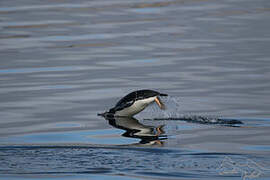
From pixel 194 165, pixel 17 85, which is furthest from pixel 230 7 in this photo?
pixel 194 165

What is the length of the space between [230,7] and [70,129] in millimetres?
18855

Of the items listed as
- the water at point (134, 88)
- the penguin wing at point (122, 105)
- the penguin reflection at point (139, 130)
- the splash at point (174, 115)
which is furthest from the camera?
the penguin wing at point (122, 105)

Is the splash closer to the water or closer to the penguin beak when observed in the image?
the water

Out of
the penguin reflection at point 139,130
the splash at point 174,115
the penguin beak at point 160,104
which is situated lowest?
the penguin reflection at point 139,130

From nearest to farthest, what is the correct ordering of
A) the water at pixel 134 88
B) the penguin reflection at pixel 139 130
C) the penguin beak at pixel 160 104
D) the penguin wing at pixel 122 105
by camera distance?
the water at pixel 134 88 → the penguin reflection at pixel 139 130 → the penguin beak at pixel 160 104 → the penguin wing at pixel 122 105

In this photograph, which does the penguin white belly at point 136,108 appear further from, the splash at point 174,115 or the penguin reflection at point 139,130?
the splash at point 174,115

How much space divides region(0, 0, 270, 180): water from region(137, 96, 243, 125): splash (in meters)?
0.04

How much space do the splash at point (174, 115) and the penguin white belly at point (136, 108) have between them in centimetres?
24

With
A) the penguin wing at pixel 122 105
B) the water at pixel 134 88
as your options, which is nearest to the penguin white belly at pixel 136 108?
the penguin wing at pixel 122 105

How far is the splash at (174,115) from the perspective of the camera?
13656 millimetres

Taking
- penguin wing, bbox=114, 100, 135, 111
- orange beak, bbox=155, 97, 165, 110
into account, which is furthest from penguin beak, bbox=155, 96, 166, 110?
penguin wing, bbox=114, 100, 135, 111

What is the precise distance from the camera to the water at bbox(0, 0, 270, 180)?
33.2 ft

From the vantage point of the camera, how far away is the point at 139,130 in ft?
43.4

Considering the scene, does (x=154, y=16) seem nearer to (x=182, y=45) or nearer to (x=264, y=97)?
(x=182, y=45)
